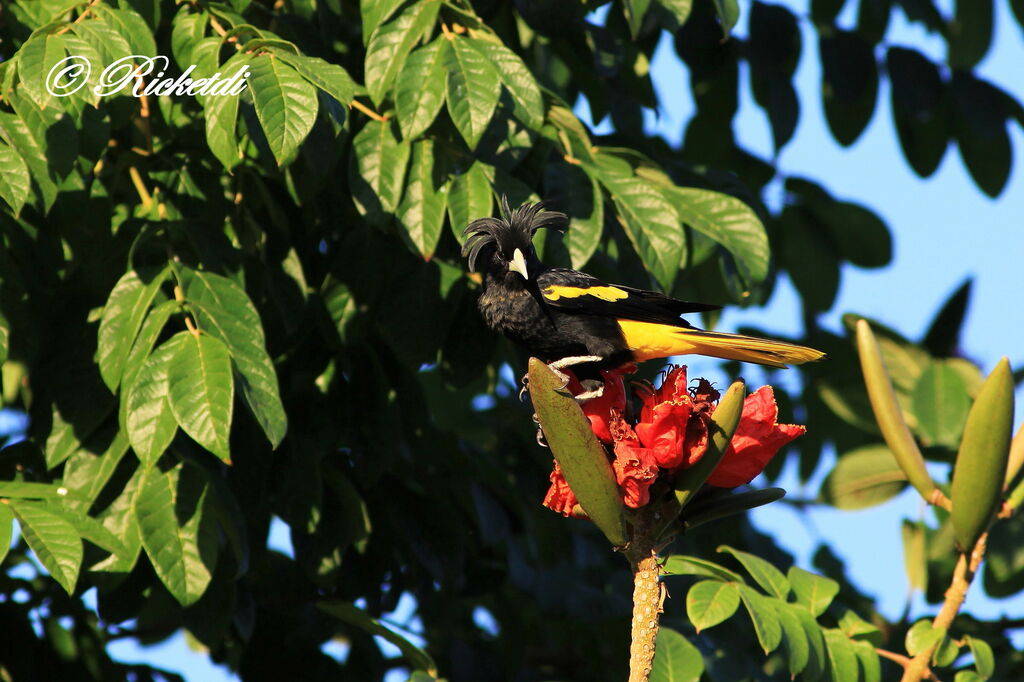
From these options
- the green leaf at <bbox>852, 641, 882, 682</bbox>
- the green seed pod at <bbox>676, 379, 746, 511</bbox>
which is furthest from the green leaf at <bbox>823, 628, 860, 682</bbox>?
the green seed pod at <bbox>676, 379, 746, 511</bbox>

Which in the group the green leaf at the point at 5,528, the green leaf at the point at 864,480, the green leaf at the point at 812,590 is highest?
the green leaf at the point at 5,528

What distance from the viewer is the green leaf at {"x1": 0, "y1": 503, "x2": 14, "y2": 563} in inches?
99.0

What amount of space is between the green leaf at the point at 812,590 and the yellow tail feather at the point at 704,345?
592 mm

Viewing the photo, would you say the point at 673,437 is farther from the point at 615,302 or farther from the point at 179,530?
the point at 179,530

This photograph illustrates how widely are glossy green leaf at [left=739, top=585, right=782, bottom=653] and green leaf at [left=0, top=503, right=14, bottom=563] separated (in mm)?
1695

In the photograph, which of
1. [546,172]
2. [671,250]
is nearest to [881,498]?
[671,250]

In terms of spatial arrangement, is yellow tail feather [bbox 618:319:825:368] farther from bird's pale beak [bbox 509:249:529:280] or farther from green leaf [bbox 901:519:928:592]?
green leaf [bbox 901:519:928:592]

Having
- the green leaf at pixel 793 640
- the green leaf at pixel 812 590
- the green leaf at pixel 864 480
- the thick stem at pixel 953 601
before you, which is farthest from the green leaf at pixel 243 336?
the green leaf at pixel 864 480

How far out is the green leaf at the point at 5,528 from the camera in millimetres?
2514

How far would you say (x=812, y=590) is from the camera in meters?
3.07

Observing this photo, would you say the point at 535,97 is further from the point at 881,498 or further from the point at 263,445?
the point at 881,498

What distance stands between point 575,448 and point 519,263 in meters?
1.05

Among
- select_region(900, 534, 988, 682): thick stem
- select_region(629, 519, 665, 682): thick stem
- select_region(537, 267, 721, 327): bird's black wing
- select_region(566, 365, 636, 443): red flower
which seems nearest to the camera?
select_region(629, 519, 665, 682): thick stem

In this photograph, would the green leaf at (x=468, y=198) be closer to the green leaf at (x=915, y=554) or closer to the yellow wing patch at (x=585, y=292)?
the yellow wing patch at (x=585, y=292)
